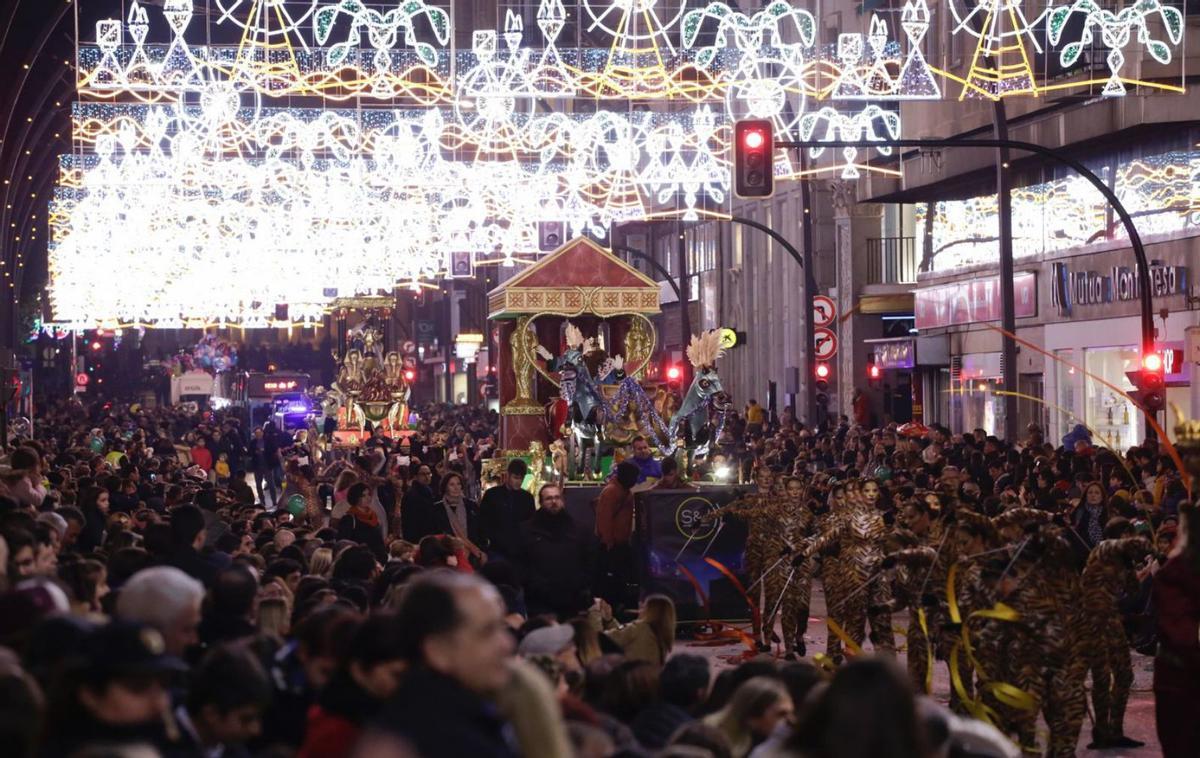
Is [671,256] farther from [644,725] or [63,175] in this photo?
[644,725]

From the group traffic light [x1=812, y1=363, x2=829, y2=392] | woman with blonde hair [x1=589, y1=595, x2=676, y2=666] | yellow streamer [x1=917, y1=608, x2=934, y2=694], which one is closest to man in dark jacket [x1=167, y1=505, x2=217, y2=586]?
woman with blonde hair [x1=589, y1=595, x2=676, y2=666]

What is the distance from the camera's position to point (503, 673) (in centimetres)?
534

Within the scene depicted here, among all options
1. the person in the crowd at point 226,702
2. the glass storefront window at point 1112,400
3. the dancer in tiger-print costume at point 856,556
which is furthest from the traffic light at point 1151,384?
the person in the crowd at point 226,702

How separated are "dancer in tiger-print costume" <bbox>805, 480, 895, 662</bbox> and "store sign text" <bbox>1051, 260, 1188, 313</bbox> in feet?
59.4

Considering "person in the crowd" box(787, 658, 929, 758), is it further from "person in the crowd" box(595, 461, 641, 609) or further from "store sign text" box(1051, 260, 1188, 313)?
"store sign text" box(1051, 260, 1188, 313)

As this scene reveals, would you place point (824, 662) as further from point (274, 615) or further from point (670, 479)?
point (670, 479)

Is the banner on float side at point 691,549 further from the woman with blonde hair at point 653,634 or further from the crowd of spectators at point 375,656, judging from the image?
the woman with blonde hair at point 653,634

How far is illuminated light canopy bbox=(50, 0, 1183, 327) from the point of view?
28.3m

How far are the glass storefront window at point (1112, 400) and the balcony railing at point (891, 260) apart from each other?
512 inches

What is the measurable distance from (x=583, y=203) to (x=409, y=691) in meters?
30.8

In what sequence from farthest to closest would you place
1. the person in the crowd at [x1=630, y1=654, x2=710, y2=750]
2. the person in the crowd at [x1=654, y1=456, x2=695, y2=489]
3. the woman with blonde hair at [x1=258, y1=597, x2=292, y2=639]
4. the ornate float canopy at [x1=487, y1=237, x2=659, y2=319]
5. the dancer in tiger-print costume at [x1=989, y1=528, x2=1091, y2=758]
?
the ornate float canopy at [x1=487, y1=237, x2=659, y2=319] → the person in the crowd at [x1=654, y1=456, x2=695, y2=489] → the dancer in tiger-print costume at [x1=989, y1=528, x2=1091, y2=758] → the woman with blonde hair at [x1=258, y1=597, x2=292, y2=639] → the person in the crowd at [x1=630, y1=654, x2=710, y2=750]

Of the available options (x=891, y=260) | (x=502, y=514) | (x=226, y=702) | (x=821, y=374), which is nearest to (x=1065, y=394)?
(x=821, y=374)

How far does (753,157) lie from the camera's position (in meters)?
24.4

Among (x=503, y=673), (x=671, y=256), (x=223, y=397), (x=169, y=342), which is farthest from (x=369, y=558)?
(x=169, y=342)
